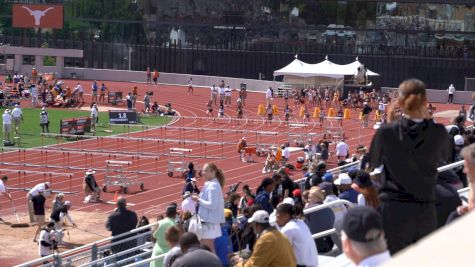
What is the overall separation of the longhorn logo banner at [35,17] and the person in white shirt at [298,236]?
7168cm

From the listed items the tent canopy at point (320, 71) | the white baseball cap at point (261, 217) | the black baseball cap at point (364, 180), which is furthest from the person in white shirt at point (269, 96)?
the black baseball cap at point (364, 180)

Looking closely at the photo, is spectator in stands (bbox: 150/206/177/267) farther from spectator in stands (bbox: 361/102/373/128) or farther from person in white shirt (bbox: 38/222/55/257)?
spectator in stands (bbox: 361/102/373/128)

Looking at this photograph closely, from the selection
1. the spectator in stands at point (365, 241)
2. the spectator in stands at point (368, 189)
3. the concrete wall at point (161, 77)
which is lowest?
the concrete wall at point (161, 77)

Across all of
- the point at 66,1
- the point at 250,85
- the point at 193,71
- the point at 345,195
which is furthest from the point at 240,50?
the point at 345,195

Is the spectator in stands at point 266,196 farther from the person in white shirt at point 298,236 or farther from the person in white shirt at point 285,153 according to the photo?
the person in white shirt at point 285,153

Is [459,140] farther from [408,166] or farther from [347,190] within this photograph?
[408,166]

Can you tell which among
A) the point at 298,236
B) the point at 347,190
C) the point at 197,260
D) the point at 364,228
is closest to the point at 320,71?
the point at 347,190

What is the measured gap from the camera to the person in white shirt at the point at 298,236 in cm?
948

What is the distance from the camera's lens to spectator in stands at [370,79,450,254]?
23.4ft

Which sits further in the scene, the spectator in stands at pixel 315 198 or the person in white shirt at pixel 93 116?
the person in white shirt at pixel 93 116

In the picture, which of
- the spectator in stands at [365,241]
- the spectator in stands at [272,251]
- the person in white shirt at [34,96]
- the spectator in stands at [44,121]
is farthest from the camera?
the person in white shirt at [34,96]

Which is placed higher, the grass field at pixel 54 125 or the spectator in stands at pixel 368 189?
the spectator in stands at pixel 368 189

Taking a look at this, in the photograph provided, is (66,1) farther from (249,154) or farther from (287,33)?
(249,154)

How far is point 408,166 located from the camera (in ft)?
23.6
